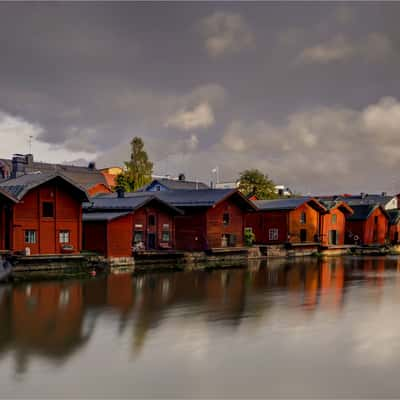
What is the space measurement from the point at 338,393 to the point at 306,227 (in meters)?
47.3

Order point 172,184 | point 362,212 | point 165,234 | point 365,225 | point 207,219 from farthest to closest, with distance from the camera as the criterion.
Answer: point 172,184 → point 362,212 → point 365,225 → point 207,219 → point 165,234

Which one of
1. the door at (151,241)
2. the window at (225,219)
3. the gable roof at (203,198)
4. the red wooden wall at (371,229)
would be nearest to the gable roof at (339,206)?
the red wooden wall at (371,229)

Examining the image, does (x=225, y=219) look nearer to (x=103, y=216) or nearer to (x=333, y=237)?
(x=103, y=216)

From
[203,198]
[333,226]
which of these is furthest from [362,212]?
[203,198]

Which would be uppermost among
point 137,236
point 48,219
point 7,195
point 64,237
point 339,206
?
point 7,195

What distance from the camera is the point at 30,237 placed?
34.0 metres

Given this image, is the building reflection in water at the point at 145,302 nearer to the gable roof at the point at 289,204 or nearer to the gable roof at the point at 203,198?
the gable roof at the point at 203,198

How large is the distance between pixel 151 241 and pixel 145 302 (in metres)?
19.8

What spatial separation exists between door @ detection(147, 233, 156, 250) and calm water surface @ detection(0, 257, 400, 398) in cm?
1417

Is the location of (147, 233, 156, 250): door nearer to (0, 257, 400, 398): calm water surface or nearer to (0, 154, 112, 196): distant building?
(0, 257, 400, 398): calm water surface

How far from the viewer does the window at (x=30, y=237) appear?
3381 cm

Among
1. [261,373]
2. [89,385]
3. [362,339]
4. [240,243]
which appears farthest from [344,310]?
[240,243]

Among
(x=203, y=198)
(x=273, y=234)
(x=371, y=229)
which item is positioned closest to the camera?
(x=203, y=198)

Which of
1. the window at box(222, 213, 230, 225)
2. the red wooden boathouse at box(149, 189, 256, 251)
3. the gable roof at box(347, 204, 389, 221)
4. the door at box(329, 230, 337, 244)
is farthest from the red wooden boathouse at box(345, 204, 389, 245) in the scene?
the window at box(222, 213, 230, 225)
